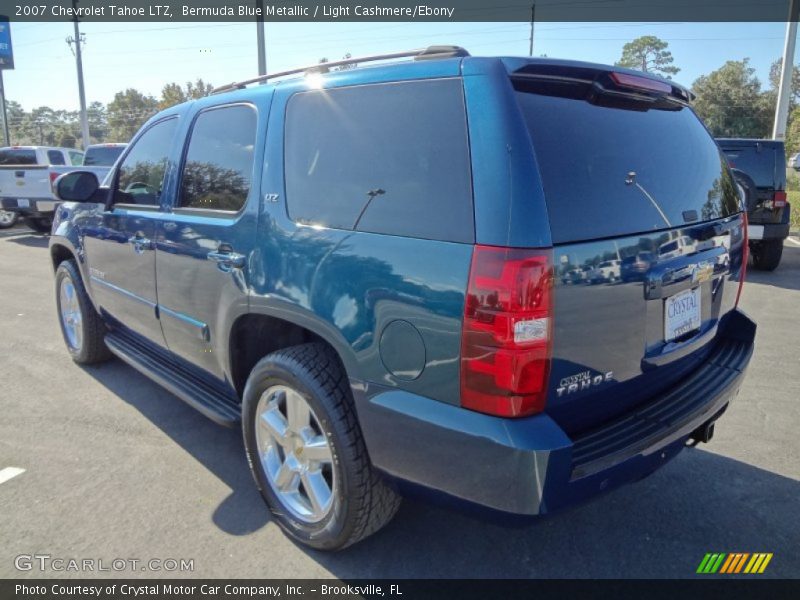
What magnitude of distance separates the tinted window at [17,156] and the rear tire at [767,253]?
15127 mm

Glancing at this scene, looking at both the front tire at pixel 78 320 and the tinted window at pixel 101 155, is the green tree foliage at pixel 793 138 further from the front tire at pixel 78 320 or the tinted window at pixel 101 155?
the front tire at pixel 78 320

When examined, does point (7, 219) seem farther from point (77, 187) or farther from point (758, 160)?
point (758, 160)

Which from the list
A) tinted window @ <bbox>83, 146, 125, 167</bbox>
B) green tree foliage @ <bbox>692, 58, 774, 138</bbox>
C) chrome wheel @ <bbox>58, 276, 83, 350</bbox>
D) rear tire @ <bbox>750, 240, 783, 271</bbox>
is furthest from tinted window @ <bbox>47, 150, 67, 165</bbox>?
green tree foliage @ <bbox>692, 58, 774, 138</bbox>

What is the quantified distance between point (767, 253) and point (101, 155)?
14497mm

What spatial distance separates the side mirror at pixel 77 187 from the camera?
3.80 m

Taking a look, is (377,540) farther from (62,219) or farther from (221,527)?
(62,219)

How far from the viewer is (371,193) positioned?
7.04ft

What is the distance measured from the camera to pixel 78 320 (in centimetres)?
468

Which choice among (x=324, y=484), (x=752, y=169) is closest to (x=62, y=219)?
(x=324, y=484)

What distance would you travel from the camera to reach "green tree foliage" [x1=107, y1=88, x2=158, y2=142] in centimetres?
8312

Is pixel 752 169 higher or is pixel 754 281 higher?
pixel 752 169

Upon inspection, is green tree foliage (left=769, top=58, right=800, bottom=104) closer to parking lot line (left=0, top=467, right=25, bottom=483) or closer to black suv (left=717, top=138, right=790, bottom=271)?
black suv (left=717, top=138, right=790, bottom=271)

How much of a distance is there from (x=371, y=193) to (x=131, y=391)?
3.05 metres

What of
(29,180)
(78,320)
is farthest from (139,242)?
(29,180)
